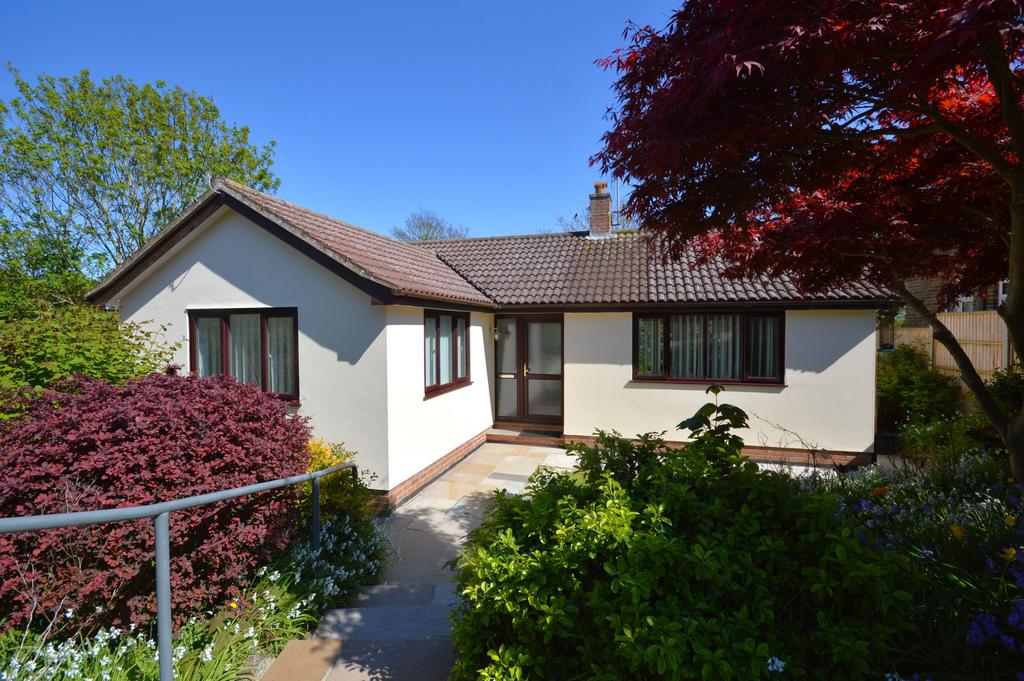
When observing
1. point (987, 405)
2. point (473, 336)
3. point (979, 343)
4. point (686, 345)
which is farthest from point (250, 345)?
point (979, 343)

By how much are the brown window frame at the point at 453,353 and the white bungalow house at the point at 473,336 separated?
0.18 ft

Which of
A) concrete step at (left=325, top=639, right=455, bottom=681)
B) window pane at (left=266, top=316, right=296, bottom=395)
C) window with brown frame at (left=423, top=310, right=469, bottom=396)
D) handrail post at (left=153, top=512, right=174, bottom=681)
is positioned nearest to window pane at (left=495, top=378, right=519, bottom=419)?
window with brown frame at (left=423, top=310, right=469, bottom=396)

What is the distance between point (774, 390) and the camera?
9.77 meters

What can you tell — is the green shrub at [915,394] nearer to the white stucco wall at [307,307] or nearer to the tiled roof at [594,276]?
the tiled roof at [594,276]

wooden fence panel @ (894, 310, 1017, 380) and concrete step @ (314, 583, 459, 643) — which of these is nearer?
concrete step @ (314, 583, 459, 643)

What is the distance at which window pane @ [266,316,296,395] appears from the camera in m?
8.09

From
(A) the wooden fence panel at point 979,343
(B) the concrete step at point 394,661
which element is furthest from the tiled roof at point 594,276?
(B) the concrete step at point 394,661

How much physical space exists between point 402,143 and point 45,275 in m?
17.3

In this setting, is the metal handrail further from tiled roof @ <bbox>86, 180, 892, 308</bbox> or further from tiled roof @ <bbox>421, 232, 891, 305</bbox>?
tiled roof @ <bbox>421, 232, 891, 305</bbox>

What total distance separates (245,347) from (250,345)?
0.36ft

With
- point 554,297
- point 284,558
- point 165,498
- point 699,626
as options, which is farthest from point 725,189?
point 554,297

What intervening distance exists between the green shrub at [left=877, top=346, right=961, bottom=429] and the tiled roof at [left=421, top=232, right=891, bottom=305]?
391cm

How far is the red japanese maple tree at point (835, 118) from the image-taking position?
261 centimetres

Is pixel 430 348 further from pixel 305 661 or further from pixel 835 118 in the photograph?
pixel 835 118
